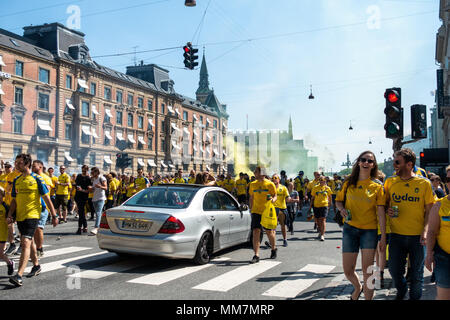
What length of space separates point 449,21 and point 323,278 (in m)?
34.4

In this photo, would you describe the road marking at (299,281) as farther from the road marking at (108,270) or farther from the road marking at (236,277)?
the road marking at (108,270)

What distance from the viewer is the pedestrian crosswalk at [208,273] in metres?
5.95

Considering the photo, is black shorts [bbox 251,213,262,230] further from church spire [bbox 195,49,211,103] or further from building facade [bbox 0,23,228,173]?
church spire [bbox 195,49,211,103]

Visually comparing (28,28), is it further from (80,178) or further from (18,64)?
(80,178)

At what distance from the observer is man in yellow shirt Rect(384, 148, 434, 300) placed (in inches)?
169

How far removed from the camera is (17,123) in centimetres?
4200

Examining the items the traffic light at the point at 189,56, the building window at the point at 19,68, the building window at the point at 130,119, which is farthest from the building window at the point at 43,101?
the traffic light at the point at 189,56

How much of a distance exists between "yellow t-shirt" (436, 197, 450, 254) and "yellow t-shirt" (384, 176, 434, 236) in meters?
0.66

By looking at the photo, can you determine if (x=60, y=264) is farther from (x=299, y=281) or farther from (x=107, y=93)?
(x=107, y=93)

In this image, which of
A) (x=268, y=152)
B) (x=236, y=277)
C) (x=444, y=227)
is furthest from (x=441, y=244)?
(x=268, y=152)

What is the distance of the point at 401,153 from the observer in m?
4.48

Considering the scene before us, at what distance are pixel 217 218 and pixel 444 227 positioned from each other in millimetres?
4850

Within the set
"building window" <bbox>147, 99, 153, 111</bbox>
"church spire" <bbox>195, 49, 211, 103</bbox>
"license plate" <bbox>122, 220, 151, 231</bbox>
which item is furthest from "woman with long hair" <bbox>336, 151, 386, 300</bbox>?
"church spire" <bbox>195, 49, 211, 103</bbox>
